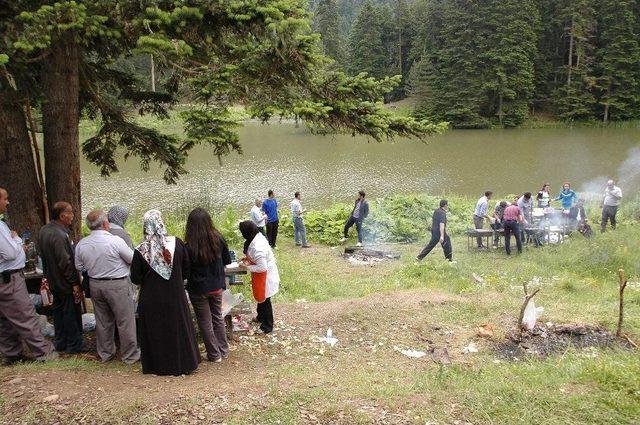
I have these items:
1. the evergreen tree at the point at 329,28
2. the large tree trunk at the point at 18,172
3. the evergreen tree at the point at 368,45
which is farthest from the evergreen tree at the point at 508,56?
the large tree trunk at the point at 18,172

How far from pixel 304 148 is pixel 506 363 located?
32931 mm

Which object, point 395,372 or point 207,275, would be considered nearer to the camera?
point 207,275

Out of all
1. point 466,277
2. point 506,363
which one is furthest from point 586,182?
point 506,363

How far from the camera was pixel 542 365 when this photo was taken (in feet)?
17.9

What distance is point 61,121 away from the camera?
6754mm

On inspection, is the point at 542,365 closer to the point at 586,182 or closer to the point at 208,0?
the point at 208,0

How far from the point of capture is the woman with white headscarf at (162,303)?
4664 millimetres

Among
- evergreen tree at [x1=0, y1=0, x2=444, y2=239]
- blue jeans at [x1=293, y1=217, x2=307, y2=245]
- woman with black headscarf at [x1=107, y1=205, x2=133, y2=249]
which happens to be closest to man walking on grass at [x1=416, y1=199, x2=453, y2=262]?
blue jeans at [x1=293, y1=217, x2=307, y2=245]

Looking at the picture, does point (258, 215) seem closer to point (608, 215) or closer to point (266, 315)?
point (266, 315)

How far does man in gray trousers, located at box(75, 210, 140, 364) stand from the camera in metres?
5.05

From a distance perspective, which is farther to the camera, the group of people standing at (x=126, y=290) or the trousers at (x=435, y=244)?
the trousers at (x=435, y=244)

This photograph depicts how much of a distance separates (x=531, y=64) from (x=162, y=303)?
52.4m

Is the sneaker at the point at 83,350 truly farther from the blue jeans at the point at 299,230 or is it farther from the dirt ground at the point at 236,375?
the blue jeans at the point at 299,230

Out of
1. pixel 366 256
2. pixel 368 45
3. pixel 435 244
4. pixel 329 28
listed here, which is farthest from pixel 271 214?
pixel 368 45
